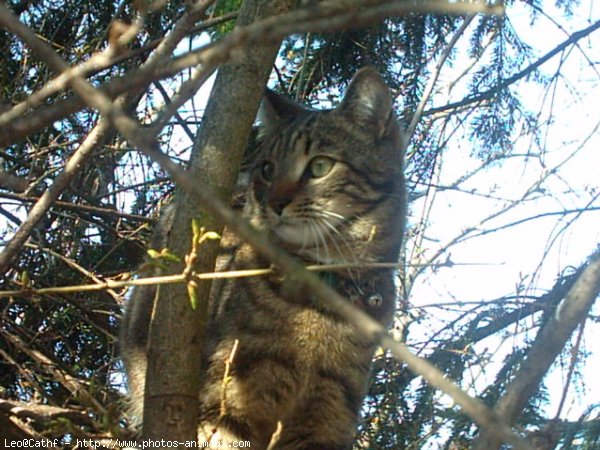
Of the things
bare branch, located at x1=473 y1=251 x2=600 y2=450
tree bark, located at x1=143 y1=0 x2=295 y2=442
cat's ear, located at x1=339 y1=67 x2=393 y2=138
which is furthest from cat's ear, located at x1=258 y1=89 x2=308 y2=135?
bare branch, located at x1=473 y1=251 x2=600 y2=450

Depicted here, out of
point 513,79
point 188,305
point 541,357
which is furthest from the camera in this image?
point 513,79

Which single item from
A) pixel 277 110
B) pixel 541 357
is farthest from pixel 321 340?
pixel 541 357

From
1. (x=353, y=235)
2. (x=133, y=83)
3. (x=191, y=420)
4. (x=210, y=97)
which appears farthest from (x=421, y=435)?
(x=133, y=83)

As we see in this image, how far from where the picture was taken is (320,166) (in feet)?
11.9

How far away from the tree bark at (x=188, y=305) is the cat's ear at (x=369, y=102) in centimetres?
106

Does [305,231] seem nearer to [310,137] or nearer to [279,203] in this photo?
[279,203]

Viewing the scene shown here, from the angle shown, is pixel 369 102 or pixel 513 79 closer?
pixel 369 102

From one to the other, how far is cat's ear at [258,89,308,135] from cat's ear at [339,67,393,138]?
245 mm

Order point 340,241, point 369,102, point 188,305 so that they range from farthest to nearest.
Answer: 1. point 369,102
2. point 340,241
3. point 188,305

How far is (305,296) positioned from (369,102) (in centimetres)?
92

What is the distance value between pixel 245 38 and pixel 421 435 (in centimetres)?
274

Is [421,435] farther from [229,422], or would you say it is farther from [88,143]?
[88,143]

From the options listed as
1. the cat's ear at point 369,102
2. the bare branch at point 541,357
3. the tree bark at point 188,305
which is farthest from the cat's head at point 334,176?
the bare branch at point 541,357

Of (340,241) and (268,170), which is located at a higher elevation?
(268,170)
